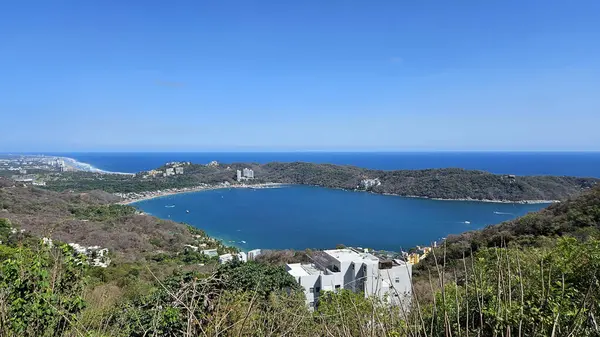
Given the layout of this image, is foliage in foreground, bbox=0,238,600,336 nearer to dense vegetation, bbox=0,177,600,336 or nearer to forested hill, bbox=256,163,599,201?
dense vegetation, bbox=0,177,600,336

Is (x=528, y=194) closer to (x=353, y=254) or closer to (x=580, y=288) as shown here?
(x=353, y=254)

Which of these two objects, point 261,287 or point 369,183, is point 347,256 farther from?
point 369,183

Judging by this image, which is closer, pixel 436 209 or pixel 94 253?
pixel 94 253

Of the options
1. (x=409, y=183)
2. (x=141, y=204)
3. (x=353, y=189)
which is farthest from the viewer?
(x=353, y=189)

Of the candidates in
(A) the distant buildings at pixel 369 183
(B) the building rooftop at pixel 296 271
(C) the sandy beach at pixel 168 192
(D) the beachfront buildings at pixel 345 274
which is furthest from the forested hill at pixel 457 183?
(B) the building rooftop at pixel 296 271

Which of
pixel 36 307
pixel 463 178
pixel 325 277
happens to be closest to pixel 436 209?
pixel 463 178

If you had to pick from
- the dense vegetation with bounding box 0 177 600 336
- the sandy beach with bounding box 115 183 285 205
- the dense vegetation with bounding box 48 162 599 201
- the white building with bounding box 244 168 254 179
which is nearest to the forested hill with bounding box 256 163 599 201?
the dense vegetation with bounding box 48 162 599 201
